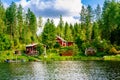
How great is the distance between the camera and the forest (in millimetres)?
121688

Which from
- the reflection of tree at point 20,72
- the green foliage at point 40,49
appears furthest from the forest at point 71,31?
the reflection of tree at point 20,72

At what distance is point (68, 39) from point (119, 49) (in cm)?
5043

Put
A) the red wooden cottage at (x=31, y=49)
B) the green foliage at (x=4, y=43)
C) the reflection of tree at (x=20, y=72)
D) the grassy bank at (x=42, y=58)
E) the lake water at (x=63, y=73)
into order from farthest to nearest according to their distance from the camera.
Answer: the red wooden cottage at (x=31, y=49), the green foliage at (x=4, y=43), the grassy bank at (x=42, y=58), the reflection of tree at (x=20, y=72), the lake water at (x=63, y=73)

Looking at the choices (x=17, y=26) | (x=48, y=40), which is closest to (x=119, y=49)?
(x=48, y=40)

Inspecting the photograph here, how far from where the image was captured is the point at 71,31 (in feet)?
566

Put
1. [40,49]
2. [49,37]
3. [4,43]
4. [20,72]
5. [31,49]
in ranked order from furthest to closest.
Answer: [49,37]
[31,49]
[4,43]
[40,49]
[20,72]

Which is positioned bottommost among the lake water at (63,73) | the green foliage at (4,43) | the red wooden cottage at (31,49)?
the lake water at (63,73)

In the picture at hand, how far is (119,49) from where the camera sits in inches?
4567

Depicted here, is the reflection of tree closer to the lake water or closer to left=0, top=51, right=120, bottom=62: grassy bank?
the lake water

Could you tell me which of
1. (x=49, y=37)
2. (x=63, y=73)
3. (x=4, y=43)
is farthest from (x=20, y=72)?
(x=49, y=37)

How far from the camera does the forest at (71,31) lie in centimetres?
12169

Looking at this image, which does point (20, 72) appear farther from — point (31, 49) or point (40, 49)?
point (31, 49)

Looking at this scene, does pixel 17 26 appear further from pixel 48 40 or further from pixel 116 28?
pixel 116 28

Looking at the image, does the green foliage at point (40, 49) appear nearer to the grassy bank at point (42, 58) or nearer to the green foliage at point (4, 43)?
the grassy bank at point (42, 58)
